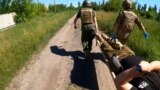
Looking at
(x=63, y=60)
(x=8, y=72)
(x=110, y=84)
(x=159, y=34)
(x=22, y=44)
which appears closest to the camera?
(x=110, y=84)

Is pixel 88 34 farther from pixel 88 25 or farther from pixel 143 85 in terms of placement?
pixel 143 85

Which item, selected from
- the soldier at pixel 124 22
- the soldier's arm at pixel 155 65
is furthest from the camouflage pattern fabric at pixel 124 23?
the soldier's arm at pixel 155 65

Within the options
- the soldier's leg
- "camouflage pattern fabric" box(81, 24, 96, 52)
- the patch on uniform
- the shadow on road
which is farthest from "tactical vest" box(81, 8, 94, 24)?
the patch on uniform

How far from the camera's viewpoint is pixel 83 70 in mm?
11039

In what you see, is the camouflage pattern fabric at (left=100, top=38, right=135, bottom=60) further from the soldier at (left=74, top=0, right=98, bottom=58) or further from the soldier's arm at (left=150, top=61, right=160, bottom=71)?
the soldier at (left=74, top=0, right=98, bottom=58)

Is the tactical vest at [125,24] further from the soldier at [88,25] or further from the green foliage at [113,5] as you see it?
the green foliage at [113,5]

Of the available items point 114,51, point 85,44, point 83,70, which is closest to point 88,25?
point 85,44

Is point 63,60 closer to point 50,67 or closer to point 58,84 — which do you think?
point 50,67

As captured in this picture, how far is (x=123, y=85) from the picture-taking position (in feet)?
13.7

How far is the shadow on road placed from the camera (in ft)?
31.8

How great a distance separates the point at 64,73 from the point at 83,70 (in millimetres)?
576

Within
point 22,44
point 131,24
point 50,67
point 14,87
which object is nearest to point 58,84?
point 14,87

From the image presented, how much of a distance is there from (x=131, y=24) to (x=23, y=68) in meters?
3.23

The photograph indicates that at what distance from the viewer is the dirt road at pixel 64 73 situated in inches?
377
